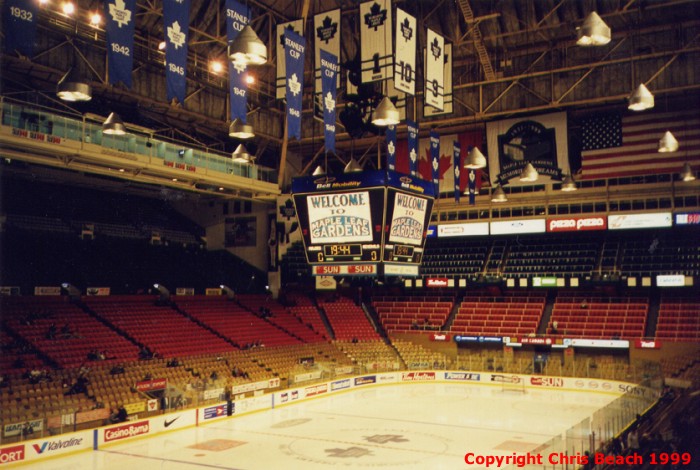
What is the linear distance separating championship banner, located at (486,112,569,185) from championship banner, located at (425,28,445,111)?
13.9 meters

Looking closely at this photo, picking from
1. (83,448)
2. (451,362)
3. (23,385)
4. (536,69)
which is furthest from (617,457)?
(536,69)

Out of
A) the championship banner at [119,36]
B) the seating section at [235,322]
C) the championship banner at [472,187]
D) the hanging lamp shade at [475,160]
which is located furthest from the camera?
the seating section at [235,322]

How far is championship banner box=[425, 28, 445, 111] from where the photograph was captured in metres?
18.8

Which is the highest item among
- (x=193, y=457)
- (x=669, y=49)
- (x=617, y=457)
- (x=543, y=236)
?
(x=669, y=49)

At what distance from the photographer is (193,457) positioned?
1772cm

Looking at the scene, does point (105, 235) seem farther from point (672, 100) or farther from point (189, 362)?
point (672, 100)

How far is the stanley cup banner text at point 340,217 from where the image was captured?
60.1ft

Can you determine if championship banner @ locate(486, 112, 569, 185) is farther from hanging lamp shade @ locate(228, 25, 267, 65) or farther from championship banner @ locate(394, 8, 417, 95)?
hanging lamp shade @ locate(228, 25, 267, 65)

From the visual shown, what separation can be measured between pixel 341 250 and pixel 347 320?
21227 millimetres

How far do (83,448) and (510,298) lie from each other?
26022 millimetres

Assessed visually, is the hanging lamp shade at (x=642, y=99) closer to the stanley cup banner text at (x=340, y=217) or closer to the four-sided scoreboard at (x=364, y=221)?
the four-sided scoreboard at (x=364, y=221)

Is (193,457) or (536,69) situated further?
(536,69)

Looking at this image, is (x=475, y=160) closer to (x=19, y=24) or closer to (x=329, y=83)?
(x=329, y=83)

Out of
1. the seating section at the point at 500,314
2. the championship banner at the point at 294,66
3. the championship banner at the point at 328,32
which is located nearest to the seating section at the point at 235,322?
the seating section at the point at 500,314
